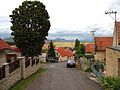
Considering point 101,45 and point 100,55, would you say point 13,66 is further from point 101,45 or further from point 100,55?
point 101,45

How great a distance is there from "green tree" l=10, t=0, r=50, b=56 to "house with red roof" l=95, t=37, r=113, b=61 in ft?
58.3

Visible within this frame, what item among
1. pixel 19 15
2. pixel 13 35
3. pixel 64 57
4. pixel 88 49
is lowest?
pixel 64 57

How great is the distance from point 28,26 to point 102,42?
22.7 m

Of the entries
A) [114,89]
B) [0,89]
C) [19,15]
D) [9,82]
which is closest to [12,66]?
[9,82]

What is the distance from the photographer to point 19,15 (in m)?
28.3

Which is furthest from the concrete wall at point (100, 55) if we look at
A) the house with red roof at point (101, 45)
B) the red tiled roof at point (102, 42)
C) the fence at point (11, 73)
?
the fence at point (11, 73)

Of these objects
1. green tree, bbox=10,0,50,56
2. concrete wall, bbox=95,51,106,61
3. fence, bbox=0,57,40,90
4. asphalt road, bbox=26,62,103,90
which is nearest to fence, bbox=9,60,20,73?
fence, bbox=0,57,40,90

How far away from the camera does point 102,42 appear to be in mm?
43438

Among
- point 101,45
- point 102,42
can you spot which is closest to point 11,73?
point 101,45

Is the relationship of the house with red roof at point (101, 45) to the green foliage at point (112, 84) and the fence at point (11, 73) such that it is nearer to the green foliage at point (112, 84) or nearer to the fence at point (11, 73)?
the fence at point (11, 73)

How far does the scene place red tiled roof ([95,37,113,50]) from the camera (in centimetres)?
4212

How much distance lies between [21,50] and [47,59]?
110 feet

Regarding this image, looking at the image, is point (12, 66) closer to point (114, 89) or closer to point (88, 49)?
point (114, 89)

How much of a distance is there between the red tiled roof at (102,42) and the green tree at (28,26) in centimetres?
1826
